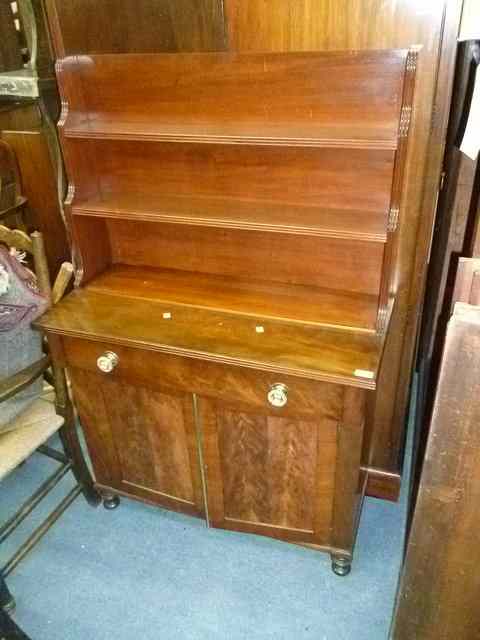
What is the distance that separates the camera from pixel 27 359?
158 centimetres

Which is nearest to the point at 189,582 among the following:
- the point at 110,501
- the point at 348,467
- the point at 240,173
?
the point at 110,501

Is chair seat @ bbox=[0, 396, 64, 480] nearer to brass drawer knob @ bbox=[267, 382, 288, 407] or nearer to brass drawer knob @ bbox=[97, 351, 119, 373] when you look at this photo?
brass drawer knob @ bbox=[97, 351, 119, 373]

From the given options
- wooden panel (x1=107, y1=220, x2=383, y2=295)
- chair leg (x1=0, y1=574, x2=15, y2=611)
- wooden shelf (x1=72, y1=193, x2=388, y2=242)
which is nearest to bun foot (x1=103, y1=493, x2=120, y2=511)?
chair leg (x1=0, y1=574, x2=15, y2=611)

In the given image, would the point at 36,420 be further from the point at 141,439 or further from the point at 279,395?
the point at 279,395

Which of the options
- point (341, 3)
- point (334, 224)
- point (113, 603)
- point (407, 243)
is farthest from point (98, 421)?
point (341, 3)

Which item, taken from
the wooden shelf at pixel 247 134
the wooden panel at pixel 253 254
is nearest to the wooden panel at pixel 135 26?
the wooden shelf at pixel 247 134

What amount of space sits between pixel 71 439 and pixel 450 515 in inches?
47.0

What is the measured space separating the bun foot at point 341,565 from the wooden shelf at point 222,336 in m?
0.72

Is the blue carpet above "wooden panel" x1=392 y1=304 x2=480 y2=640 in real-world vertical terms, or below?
below

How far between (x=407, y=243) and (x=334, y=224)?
23 centimetres

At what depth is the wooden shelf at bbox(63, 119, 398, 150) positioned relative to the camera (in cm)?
126

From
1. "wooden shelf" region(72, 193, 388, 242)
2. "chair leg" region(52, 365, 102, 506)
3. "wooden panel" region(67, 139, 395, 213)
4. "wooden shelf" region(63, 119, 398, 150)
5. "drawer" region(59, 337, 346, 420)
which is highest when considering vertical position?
"wooden shelf" region(63, 119, 398, 150)

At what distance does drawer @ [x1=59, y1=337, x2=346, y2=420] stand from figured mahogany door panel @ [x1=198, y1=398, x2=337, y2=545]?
45mm

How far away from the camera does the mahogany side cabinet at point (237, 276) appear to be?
1.34 m
